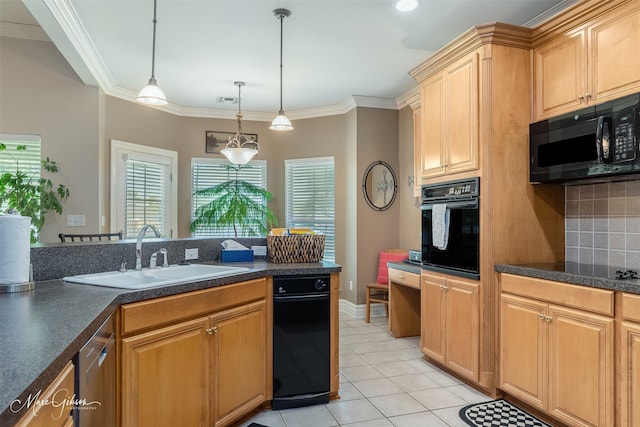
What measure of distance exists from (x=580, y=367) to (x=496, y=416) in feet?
2.11

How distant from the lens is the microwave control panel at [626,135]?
2.08m

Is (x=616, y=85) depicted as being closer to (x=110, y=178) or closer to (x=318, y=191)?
(x=318, y=191)

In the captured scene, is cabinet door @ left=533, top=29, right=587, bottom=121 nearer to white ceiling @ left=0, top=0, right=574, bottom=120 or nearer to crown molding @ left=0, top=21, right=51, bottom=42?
white ceiling @ left=0, top=0, right=574, bottom=120

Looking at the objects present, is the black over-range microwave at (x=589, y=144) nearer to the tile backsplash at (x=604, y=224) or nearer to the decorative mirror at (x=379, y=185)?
the tile backsplash at (x=604, y=224)

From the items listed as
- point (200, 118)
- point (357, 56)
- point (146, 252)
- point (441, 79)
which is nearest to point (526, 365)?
point (441, 79)

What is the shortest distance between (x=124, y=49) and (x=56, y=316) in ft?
10.2

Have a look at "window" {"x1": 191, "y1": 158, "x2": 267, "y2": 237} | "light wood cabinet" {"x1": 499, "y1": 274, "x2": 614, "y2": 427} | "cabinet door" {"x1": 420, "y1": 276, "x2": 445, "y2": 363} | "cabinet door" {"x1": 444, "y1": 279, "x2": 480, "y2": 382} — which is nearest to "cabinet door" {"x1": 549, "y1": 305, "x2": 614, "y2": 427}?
"light wood cabinet" {"x1": 499, "y1": 274, "x2": 614, "y2": 427}

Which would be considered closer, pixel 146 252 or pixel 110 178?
pixel 146 252

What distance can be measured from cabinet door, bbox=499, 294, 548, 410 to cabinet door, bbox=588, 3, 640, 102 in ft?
4.30

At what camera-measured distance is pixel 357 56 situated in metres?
3.75

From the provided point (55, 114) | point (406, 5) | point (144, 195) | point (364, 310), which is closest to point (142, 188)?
point (144, 195)

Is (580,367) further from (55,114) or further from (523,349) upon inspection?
(55,114)

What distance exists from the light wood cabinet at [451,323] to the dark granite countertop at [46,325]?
1.65 m

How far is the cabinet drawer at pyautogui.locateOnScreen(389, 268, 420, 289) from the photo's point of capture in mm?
3774
